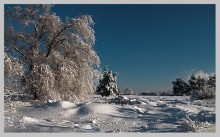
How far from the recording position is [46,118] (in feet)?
30.1

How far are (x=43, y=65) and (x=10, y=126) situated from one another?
575 cm

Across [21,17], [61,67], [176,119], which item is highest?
[21,17]

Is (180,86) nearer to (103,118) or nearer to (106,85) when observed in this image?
(106,85)

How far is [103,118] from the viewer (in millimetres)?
9500

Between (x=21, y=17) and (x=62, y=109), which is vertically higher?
(x=21, y=17)

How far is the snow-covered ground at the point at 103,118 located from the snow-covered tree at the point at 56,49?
3008 millimetres

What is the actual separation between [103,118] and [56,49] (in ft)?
19.6

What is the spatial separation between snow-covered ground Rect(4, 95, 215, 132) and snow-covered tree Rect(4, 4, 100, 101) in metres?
3.01

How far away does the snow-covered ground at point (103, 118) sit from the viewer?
802 centimetres

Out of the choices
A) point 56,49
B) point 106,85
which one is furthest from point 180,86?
point 56,49

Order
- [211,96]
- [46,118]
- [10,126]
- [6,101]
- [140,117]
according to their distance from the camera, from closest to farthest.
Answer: [10,126] → [46,118] → [140,117] → [6,101] → [211,96]

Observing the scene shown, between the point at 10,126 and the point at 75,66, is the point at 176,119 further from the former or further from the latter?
the point at 75,66

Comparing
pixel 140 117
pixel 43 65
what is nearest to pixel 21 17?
pixel 43 65

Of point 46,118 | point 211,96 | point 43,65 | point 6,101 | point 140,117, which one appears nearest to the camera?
point 46,118
